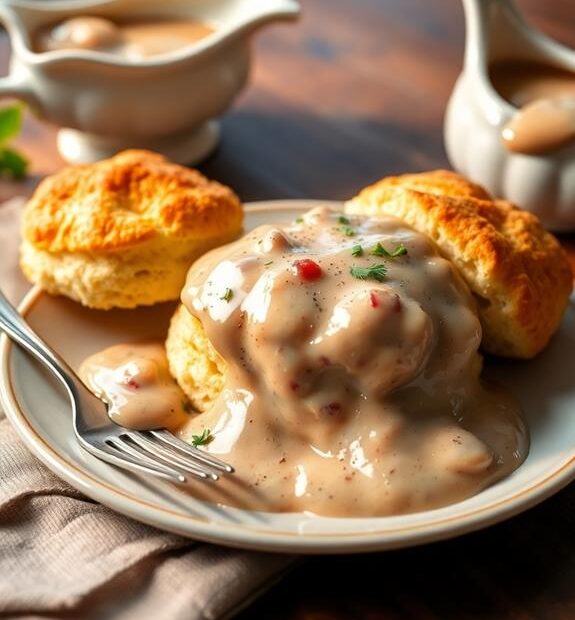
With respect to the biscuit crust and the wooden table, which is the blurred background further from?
the biscuit crust

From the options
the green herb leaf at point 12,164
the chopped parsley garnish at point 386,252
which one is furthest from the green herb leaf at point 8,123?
the chopped parsley garnish at point 386,252

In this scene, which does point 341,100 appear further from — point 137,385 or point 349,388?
point 349,388

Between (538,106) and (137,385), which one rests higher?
(538,106)

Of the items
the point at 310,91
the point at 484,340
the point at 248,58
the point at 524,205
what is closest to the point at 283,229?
the point at 484,340

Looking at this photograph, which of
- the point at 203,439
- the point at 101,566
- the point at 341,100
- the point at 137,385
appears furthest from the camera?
the point at 341,100

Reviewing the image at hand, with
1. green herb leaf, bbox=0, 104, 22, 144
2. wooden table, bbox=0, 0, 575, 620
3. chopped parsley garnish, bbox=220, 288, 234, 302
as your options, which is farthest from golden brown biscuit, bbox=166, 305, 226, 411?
green herb leaf, bbox=0, 104, 22, 144

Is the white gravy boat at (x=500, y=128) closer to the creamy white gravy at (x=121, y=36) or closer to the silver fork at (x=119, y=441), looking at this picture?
the creamy white gravy at (x=121, y=36)

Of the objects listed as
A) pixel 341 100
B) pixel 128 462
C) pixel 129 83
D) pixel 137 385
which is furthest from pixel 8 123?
pixel 128 462
